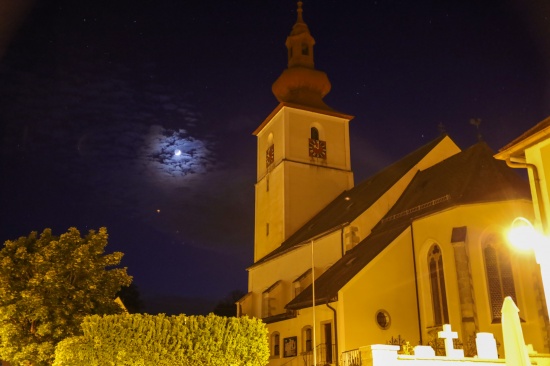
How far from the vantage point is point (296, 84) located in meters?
40.6

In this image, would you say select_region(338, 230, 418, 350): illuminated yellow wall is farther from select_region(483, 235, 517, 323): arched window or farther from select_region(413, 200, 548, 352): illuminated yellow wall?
select_region(483, 235, 517, 323): arched window

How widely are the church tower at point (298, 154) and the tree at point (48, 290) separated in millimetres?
16110

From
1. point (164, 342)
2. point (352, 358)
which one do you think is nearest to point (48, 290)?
point (164, 342)

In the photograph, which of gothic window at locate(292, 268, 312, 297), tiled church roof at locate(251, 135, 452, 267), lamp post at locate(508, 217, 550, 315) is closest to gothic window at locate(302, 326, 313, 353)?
gothic window at locate(292, 268, 312, 297)

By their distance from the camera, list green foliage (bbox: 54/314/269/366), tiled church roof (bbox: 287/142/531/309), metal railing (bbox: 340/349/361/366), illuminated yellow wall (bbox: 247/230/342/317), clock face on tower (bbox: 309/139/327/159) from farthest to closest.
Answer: clock face on tower (bbox: 309/139/327/159) → illuminated yellow wall (bbox: 247/230/342/317) → tiled church roof (bbox: 287/142/531/309) → green foliage (bbox: 54/314/269/366) → metal railing (bbox: 340/349/361/366)

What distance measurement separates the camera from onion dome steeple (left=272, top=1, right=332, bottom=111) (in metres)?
40.4

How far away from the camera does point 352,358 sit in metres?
16.6

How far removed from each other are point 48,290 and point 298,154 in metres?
20.5

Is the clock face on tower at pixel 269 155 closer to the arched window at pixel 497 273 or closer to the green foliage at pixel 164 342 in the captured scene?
the arched window at pixel 497 273

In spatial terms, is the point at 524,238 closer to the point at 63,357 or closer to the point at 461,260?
the point at 461,260

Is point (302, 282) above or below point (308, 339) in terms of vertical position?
above

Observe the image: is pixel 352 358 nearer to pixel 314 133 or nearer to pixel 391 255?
pixel 391 255

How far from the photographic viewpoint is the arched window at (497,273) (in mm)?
20672

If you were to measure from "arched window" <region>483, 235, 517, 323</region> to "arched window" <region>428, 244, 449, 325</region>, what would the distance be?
1.76m
